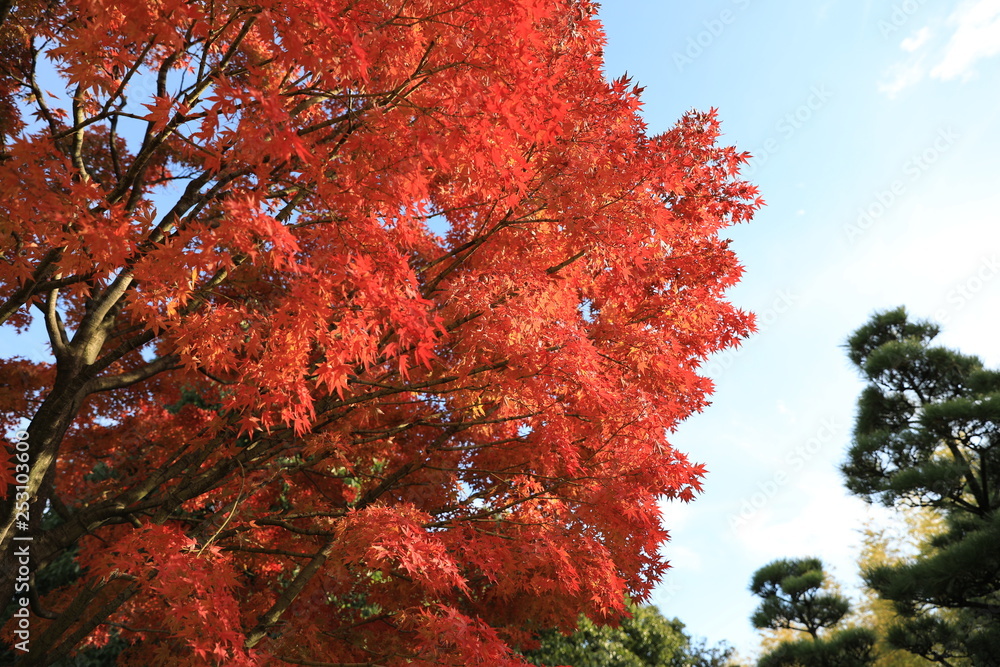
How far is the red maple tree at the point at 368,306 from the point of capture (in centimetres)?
385

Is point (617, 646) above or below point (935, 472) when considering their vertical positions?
below

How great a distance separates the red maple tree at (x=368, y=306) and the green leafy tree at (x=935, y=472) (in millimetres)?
6303

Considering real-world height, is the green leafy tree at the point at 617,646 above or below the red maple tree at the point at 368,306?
below

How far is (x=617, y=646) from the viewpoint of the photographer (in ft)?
35.0

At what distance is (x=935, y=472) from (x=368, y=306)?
33.9 feet

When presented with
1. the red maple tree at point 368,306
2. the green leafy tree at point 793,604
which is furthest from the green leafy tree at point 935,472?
the red maple tree at point 368,306

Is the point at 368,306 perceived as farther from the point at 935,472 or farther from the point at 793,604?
the point at 793,604

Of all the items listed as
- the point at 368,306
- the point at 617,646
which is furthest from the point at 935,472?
the point at 368,306

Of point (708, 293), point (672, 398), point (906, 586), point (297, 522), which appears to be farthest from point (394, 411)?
point (906, 586)

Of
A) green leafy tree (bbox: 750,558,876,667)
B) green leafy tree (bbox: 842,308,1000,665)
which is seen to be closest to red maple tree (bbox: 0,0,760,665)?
green leafy tree (bbox: 842,308,1000,665)

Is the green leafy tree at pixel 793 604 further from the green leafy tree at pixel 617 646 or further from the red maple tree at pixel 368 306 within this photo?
the red maple tree at pixel 368 306

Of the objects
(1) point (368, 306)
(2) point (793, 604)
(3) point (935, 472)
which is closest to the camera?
(1) point (368, 306)

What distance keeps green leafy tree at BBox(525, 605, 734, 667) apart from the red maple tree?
3.46 metres

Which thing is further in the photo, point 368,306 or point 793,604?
point 793,604
